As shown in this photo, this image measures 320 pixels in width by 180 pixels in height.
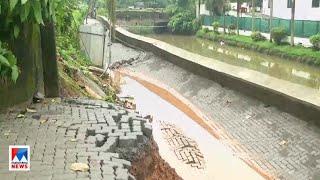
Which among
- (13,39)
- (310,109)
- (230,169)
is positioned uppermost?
(13,39)

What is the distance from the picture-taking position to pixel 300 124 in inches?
449

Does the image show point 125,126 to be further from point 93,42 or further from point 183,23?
point 183,23

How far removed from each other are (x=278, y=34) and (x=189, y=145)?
80.4 feet

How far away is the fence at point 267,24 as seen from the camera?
108 ft

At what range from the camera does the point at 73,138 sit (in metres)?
5.80

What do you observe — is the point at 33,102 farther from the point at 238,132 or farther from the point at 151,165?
the point at 238,132

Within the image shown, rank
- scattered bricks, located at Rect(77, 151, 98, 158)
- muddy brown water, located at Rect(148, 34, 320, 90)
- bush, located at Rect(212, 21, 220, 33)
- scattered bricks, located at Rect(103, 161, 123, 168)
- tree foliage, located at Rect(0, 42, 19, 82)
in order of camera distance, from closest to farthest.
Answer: scattered bricks, located at Rect(103, 161, 123, 168), scattered bricks, located at Rect(77, 151, 98, 158), tree foliage, located at Rect(0, 42, 19, 82), muddy brown water, located at Rect(148, 34, 320, 90), bush, located at Rect(212, 21, 220, 33)

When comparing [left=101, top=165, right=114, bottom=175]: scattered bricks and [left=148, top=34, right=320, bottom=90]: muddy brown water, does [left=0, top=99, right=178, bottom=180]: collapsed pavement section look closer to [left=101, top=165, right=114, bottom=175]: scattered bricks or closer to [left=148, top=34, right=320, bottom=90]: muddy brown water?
[left=101, top=165, right=114, bottom=175]: scattered bricks

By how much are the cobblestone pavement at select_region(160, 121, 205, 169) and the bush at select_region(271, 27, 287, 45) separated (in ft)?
74.7

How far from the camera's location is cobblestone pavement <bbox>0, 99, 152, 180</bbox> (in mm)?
4781

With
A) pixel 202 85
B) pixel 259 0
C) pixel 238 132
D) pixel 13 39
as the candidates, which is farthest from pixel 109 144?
pixel 259 0

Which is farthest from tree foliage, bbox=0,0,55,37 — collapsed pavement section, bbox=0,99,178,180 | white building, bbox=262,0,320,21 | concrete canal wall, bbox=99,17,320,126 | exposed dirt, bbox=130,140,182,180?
white building, bbox=262,0,320,21

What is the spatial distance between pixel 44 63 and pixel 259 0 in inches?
1991

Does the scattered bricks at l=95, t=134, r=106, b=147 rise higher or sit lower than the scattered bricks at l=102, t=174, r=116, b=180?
higher
